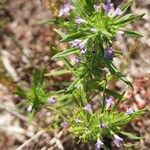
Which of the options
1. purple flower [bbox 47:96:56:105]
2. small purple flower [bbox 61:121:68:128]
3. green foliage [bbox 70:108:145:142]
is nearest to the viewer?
green foliage [bbox 70:108:145:142]

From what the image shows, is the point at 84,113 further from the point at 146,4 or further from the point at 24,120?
the point at 146,4

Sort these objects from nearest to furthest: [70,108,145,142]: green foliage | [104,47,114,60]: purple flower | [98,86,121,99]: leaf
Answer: [104,47,114,60]: purple flower → [70,108,145,142]: green foliage → [98,86,121,99]: leaf

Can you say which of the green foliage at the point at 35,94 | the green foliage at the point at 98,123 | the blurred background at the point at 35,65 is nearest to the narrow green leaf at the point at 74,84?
the green foliage at the point at 98,123

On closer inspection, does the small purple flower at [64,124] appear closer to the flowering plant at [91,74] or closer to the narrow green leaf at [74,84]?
the flowering plant at [91,74]

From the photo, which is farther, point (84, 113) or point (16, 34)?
point (16, 34)

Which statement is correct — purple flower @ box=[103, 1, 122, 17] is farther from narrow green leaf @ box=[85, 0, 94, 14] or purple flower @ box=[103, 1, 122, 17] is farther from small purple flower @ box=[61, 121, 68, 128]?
small purple flower @ box=[61, 121, 68, 128]

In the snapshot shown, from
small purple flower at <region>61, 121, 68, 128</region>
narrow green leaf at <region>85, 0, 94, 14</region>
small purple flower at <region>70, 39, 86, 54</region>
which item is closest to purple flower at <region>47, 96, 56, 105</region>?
small purple flower at <region>61, 121, 68, 128</region>

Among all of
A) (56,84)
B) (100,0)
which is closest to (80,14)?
(100,0)
